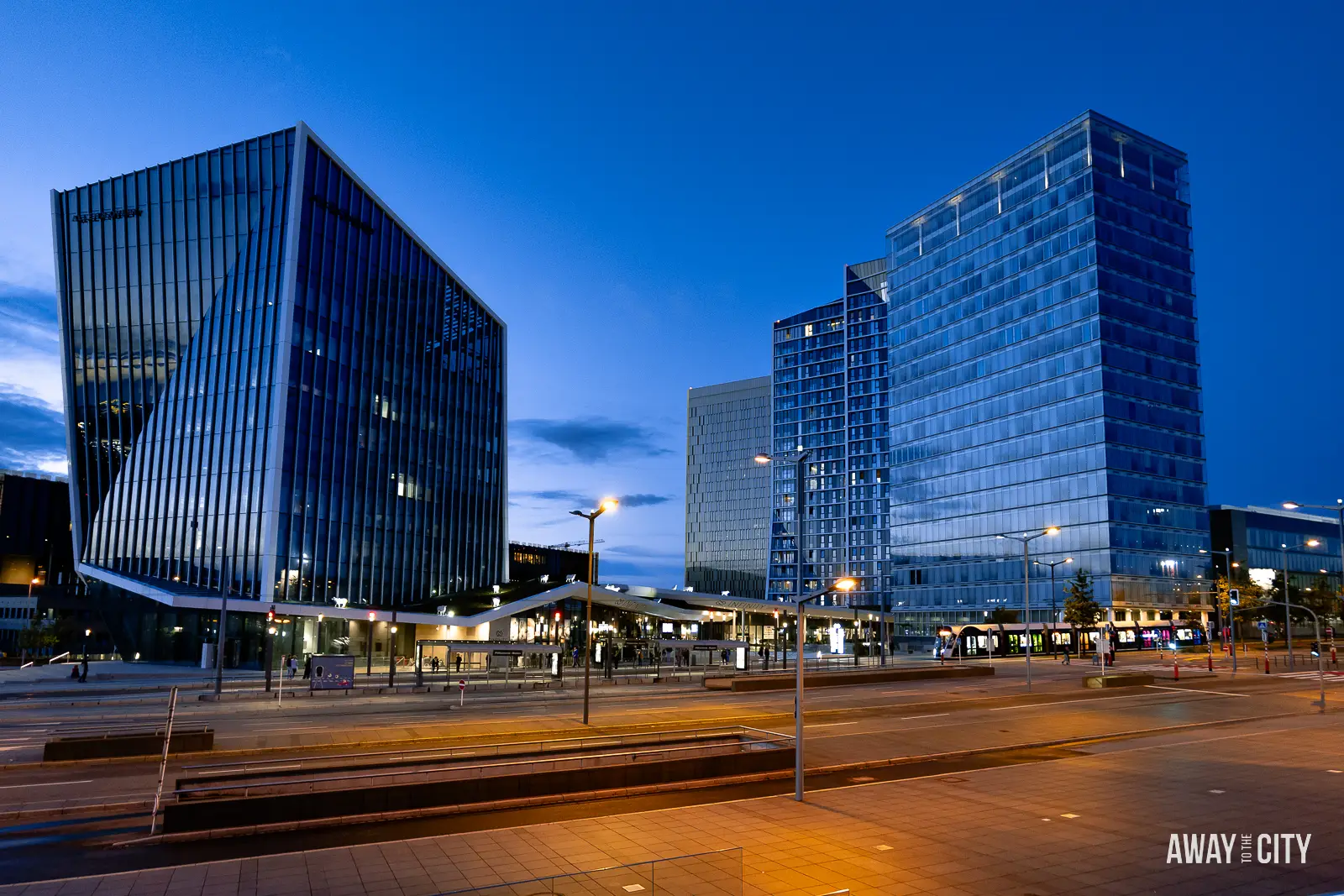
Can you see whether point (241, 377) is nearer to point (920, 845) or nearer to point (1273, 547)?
point (920, 845)

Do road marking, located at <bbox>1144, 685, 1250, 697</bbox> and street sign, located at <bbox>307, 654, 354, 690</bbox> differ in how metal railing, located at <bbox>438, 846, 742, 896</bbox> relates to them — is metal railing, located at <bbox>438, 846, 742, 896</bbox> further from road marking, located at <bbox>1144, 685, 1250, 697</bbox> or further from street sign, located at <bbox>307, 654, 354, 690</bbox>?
road marking, located at <bbox>1144, 685, 1250, 697</bbox>

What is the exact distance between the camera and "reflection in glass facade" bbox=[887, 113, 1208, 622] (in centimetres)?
10506

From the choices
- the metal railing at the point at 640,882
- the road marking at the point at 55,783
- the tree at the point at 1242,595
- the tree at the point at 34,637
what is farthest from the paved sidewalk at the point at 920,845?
the tree at the point at 1242,595

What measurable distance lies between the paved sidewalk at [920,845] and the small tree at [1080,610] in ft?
241

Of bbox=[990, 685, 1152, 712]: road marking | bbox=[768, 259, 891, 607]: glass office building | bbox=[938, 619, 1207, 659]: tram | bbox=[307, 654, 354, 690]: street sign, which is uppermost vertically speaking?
bbox=[768, 259, 891, 607]: glass office building

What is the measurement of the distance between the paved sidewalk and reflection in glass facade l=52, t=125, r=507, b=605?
61544mm

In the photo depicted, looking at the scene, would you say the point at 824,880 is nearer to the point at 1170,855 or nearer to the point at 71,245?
the point at 1170,855

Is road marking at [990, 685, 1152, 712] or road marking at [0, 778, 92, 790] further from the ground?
road marking at [0, 778, 92, 790]

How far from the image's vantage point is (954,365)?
5027 inches

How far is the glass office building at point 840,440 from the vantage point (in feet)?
589

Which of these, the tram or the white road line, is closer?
the white road line

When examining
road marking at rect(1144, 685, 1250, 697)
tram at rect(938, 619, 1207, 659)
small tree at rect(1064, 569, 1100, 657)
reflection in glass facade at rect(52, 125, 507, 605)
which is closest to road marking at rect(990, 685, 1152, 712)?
road marking at rect(1144, 685, 1250, 697)

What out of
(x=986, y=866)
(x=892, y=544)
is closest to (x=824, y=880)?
(x=986, y=866)

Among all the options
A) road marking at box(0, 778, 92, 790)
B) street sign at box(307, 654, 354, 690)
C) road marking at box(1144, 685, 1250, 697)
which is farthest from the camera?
road marking at box(1144, 685, 1250, 697)
